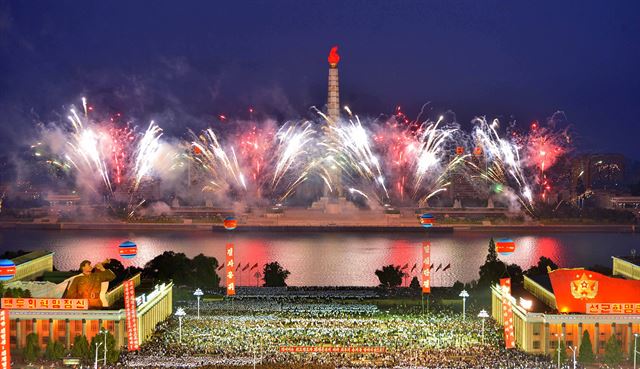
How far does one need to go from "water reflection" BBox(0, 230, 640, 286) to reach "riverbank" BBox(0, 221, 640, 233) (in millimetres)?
1124

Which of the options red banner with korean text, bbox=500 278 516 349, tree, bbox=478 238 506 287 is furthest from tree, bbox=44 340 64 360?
tree, bbox=478 238 506 287

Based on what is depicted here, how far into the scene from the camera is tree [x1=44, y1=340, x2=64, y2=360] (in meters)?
27.0

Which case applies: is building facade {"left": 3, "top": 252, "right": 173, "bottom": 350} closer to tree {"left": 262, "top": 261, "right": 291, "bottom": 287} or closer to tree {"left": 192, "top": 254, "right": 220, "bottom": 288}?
tree {"left": 192, "top": 254, "right": 220, "bottom": 288}

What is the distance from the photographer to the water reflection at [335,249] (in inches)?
1875

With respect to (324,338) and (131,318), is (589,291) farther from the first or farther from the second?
(131,318)

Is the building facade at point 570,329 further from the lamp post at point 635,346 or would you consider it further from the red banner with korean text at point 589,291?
the red banner with korean text at point 589,291

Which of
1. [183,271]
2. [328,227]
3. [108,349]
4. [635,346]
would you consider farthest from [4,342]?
[328,227]

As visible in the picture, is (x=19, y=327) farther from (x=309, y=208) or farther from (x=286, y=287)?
(x=309, y=208)

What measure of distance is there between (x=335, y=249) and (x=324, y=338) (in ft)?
93.1

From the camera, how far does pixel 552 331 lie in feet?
93.2

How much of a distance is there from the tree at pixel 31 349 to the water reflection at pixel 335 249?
57.8 feet

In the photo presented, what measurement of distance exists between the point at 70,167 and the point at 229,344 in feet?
213

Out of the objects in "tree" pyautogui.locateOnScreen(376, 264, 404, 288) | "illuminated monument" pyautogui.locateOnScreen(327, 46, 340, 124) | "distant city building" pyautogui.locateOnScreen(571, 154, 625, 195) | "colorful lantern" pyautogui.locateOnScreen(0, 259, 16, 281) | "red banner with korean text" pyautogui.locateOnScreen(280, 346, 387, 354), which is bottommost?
"red banner with korean text" pyautogui.locateOnScreen(280, 346, 387, 354)

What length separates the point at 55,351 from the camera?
88.9ft
